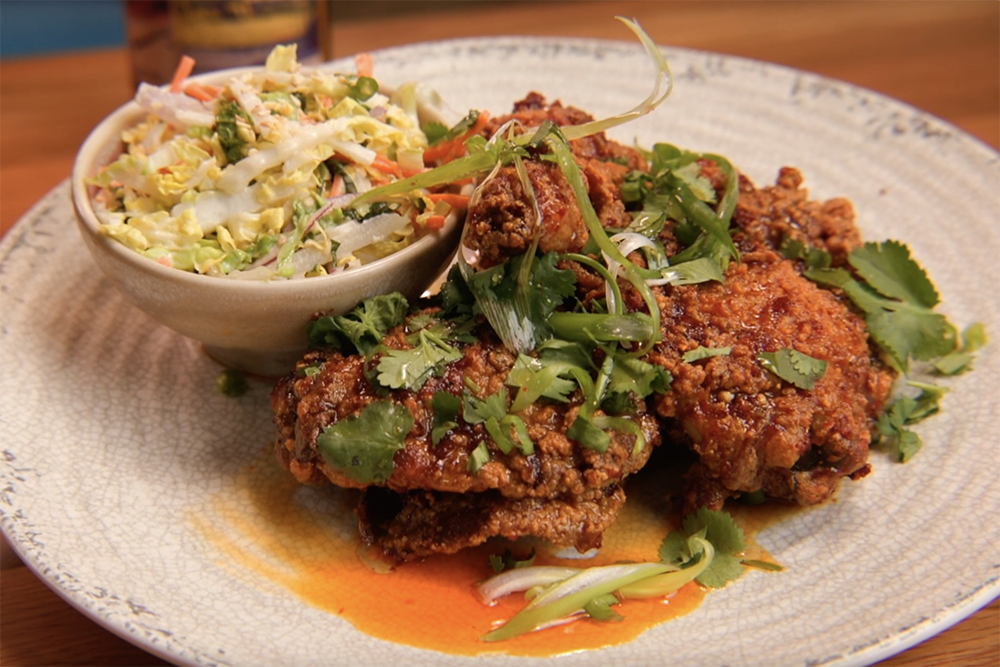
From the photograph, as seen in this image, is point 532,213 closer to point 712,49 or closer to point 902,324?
point 902,324

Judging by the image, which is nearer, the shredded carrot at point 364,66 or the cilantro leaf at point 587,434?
the cilantro leaf at point 587,434

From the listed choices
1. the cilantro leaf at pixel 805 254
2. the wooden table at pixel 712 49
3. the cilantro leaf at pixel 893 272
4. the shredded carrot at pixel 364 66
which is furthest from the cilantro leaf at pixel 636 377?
the wooden table at pixel 712 49

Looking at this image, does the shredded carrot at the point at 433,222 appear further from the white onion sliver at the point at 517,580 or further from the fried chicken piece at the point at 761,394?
the white onion sliver at the point at 517,580

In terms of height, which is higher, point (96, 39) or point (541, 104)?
point (541, 104)

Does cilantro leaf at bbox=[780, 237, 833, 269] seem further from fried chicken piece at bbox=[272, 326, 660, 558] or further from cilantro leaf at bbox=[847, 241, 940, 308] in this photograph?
fried chicken piece at bbox=[272, 326, 660, 558]

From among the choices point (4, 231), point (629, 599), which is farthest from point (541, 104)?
point (4, 231)

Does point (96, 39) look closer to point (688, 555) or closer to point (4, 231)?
point (4, 231)
